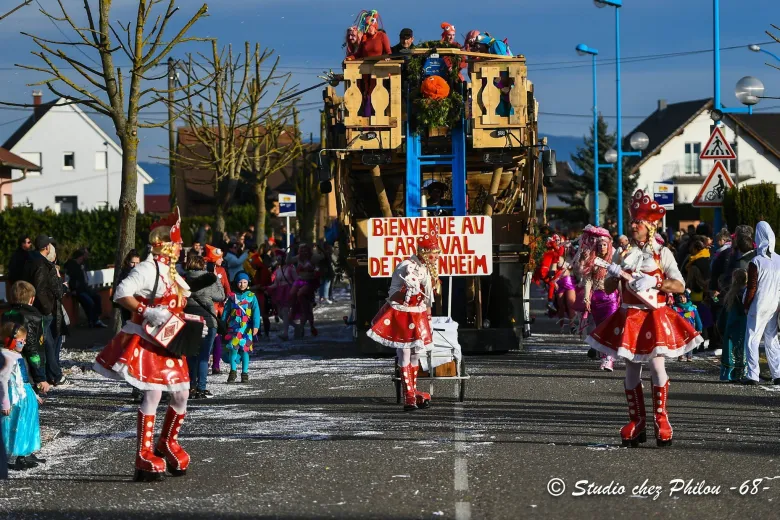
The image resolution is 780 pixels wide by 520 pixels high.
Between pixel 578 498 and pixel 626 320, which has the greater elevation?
pixel 626 320

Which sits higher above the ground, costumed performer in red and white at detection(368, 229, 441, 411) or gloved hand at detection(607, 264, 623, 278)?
gloved hand at detection(607, 264, 623, 278)

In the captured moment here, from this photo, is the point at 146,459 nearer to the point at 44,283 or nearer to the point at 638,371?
the point at 638,371

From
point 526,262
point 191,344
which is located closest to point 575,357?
point 526,262

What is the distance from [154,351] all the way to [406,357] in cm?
437

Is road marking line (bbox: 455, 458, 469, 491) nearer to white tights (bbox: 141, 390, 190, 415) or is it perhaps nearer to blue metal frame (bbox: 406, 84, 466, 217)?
white tights (bbox: 141, 390, 190, 415)

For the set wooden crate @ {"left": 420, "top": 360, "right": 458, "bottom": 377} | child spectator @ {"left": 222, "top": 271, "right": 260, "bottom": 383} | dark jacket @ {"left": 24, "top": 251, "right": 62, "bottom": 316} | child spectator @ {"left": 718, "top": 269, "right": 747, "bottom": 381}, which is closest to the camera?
wooden crate @ {"left": 420, "top": 360, "right": 458, "bottom": 377}

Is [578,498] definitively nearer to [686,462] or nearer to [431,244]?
[686,462]

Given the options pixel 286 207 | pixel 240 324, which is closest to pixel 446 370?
pixel 240 324

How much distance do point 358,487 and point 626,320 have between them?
2898 mm

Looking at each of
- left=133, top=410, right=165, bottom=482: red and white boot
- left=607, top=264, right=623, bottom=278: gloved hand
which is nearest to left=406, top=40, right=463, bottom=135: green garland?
left=607, top=264, right=623, bottom=278: gloved hand

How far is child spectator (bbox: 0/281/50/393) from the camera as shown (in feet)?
36.6

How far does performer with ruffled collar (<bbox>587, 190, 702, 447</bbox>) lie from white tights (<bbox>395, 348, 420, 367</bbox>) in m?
2.80

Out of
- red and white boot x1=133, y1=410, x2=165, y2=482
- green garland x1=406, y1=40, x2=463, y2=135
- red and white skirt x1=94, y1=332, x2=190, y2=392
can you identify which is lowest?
red and white boot x1=133, y1=410, x2=165, y2=482

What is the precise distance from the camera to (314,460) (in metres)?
9.88
